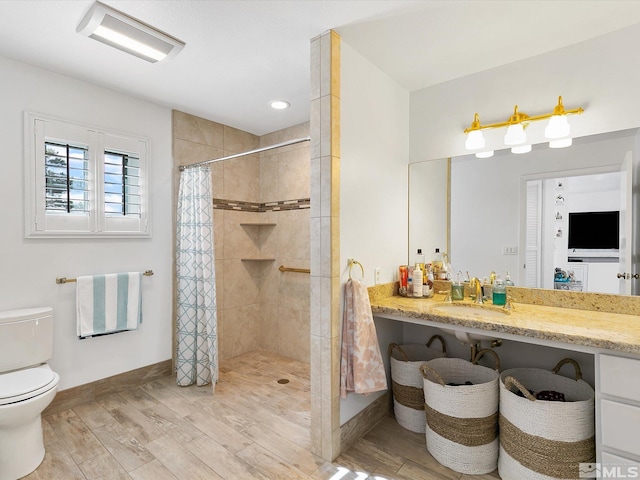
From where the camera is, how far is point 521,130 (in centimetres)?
204

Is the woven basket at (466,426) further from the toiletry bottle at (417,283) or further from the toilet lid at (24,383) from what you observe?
the toilet lid at (24,383)

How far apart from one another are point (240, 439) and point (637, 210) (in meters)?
2.62

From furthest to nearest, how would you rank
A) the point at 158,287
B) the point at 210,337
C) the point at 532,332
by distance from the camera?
the point at 158,287 < the point at 210,337 < the point at 532,332

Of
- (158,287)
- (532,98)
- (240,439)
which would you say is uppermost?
(532,98)

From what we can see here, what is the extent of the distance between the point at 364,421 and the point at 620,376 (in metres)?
1.35

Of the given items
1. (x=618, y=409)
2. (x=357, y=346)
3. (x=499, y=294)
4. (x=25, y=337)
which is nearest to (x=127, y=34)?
(x=25, y=337)

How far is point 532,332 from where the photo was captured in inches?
60.2

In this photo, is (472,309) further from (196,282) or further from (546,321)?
(196,282)

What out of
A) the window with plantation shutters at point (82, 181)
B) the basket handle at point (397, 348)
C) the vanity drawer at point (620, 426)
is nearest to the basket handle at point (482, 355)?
the basket handle at point (397, 348)

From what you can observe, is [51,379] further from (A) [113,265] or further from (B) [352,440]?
(B) [352,440]

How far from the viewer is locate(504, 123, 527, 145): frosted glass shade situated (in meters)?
2.03

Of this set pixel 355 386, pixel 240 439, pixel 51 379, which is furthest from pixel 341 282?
pixel 51 379

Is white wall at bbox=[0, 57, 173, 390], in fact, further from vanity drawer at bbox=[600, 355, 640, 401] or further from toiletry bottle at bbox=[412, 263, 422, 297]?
vanity drawer at bbox=[600, 355, 640, 401]

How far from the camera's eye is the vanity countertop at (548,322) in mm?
1396
